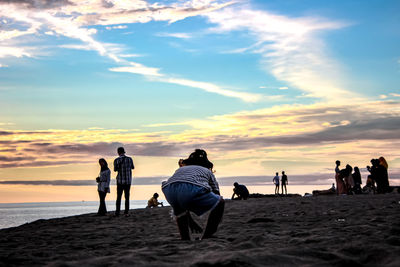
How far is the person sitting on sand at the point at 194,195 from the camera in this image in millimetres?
5902

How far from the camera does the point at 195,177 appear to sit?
595 cm

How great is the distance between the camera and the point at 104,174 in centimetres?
1398

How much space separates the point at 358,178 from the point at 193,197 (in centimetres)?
2270

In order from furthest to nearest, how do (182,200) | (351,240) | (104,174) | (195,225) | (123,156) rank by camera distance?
1. (104,174)
2. (123,156)
3. (195,225)
4. (182,200)
5. (351,240)

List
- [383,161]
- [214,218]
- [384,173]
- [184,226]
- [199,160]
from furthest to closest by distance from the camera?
[384,173] → [383,161] → [199,160] → [184,226] → [214,218]

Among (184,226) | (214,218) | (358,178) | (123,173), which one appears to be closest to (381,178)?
(358,178)

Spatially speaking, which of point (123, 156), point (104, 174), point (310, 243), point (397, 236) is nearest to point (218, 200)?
point (310, 243)

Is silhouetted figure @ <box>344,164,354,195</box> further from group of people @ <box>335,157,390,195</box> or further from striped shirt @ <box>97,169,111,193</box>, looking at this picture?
striped shirt @ <box>97,169,111,193</box>

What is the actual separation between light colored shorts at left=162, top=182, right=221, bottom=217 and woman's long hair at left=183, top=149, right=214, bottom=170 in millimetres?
490

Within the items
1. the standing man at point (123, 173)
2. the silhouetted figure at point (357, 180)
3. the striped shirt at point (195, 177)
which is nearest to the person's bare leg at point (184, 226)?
the striped shirt at point (195, 177)

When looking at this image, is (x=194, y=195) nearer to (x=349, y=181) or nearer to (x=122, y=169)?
(x=122, y=169)

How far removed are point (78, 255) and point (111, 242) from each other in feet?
4.89

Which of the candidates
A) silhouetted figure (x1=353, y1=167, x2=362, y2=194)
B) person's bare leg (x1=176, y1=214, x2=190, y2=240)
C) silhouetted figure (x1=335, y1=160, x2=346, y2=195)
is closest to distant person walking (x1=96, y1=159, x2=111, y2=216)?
person's bare leg (x1=176, y1=214, x2=190, y2=240)

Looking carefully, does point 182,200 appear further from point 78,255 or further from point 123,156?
point 123,156
